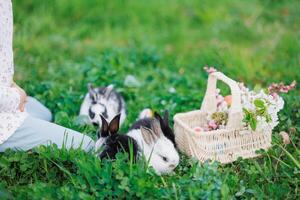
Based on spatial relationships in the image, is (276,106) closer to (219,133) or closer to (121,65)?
(219,133)

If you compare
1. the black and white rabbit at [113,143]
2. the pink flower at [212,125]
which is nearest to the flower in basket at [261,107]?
the pink flower at [212,125]

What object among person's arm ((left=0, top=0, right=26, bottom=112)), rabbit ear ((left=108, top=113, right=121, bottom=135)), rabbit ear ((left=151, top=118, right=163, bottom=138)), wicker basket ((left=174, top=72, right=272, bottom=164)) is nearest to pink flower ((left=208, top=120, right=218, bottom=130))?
wicker basket ((left=174, top=72, right=272, bottom=164))

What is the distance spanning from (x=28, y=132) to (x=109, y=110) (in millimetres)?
912

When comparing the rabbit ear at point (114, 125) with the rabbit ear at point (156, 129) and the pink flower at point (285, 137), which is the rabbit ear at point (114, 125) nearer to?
the rabbit ear at point (156, 129)

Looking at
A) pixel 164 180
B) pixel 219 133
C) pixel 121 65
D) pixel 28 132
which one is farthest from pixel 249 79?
pixel 28 132

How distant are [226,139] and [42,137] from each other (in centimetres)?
123

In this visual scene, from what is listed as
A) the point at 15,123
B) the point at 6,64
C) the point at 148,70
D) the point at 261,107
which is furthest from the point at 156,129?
the point at 148,70

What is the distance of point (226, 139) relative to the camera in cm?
349

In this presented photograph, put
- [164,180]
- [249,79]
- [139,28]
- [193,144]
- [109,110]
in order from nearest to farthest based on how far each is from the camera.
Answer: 1. [164,180]
2. [193,144]
3. [109,110]
4. [249,79]
5. [139,28]

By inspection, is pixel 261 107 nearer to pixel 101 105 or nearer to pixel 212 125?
pixel 212 125

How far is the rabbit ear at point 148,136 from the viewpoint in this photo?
11.1 ft

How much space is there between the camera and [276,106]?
11.3 feet

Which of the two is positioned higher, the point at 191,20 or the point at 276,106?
the point at 191,20

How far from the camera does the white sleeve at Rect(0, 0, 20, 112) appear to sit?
10.7 ft
